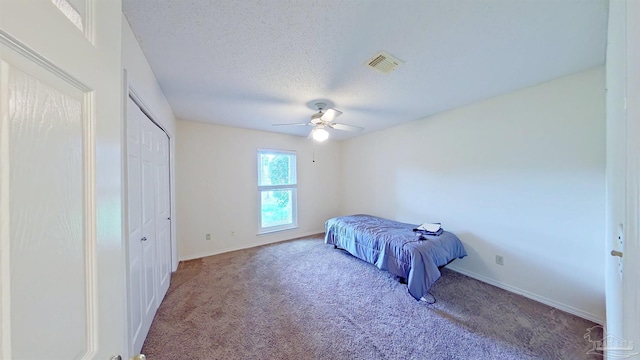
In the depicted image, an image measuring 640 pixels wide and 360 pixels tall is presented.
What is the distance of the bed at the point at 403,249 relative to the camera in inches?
87.1

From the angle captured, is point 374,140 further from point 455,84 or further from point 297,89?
point 297,89

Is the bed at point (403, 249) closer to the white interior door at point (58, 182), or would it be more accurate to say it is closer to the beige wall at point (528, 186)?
the beige wall at point (528, 186)

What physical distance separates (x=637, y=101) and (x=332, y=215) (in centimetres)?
454

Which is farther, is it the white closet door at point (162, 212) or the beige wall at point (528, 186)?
the white closet door at point (162, 212)

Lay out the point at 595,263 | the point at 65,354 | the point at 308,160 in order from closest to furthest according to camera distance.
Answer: the point at 65,354 < the point at 595,263 < the point at 308,160

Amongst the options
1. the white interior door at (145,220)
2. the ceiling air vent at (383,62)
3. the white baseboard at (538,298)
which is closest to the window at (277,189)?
the white interior door at (145,220)

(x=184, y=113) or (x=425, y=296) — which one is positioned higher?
(x=184, y=113)

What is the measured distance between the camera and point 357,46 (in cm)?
155

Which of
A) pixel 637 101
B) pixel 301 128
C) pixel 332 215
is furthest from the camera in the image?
pixel 332 215

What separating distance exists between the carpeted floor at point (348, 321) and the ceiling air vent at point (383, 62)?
89.7 inches

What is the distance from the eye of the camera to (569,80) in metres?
1.98

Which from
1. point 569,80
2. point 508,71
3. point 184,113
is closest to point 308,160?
point 184,113

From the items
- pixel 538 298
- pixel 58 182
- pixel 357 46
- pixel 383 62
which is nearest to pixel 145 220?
pixel 58 182

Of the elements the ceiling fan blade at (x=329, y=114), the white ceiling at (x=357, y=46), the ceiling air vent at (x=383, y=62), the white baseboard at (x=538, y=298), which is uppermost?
the white ceiling at (x=357, y=46)
